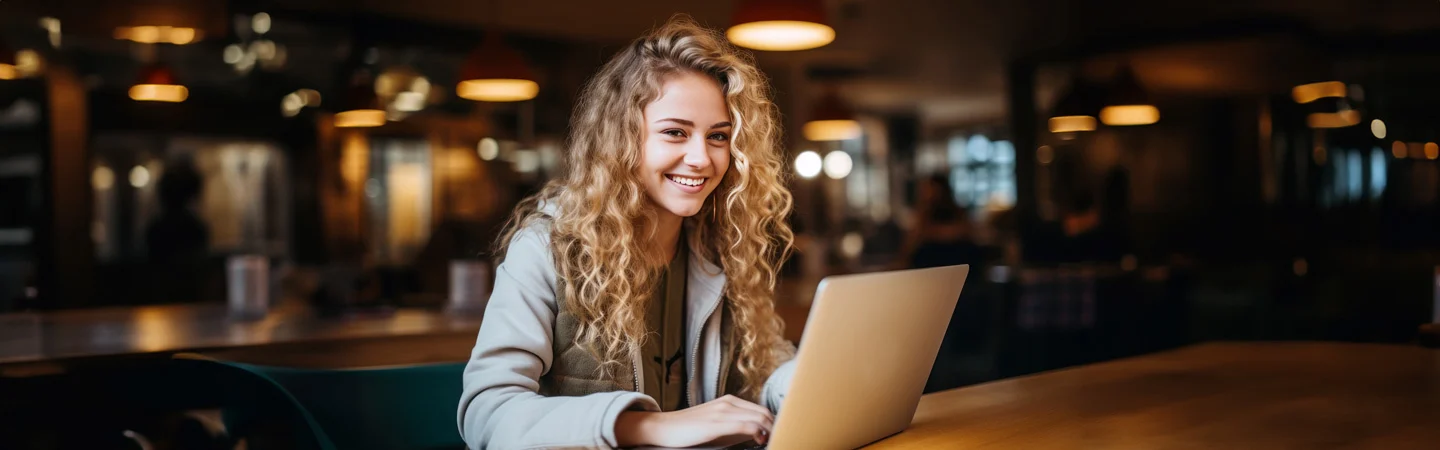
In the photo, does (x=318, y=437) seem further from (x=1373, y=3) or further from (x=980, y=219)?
(x=980, y=219)

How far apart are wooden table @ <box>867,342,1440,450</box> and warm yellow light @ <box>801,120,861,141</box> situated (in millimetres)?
5026

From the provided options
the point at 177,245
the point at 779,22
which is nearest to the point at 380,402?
the point at 779,22

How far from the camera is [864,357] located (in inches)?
42.4

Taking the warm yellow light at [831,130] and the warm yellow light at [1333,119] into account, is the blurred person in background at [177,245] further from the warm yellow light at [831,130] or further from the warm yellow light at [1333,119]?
the warm yellow light at [1333,119]

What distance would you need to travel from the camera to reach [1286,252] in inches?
224

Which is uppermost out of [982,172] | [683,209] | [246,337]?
[982,172]

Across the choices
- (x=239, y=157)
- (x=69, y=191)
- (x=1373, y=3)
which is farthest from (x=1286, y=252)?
(x=69, y=191)

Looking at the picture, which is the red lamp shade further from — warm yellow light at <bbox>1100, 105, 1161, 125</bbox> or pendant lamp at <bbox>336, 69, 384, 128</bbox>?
warm yellow light at <bbox>1100, 105, 1161, 125</bbox>

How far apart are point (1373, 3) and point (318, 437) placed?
214 inches

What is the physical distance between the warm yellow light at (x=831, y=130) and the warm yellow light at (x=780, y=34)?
127 inches

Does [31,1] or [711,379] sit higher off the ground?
[31,1]

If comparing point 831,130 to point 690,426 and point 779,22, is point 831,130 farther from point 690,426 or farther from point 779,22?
point 690,426

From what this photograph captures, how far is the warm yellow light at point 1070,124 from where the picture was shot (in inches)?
256

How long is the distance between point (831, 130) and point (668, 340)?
19.0 feet
